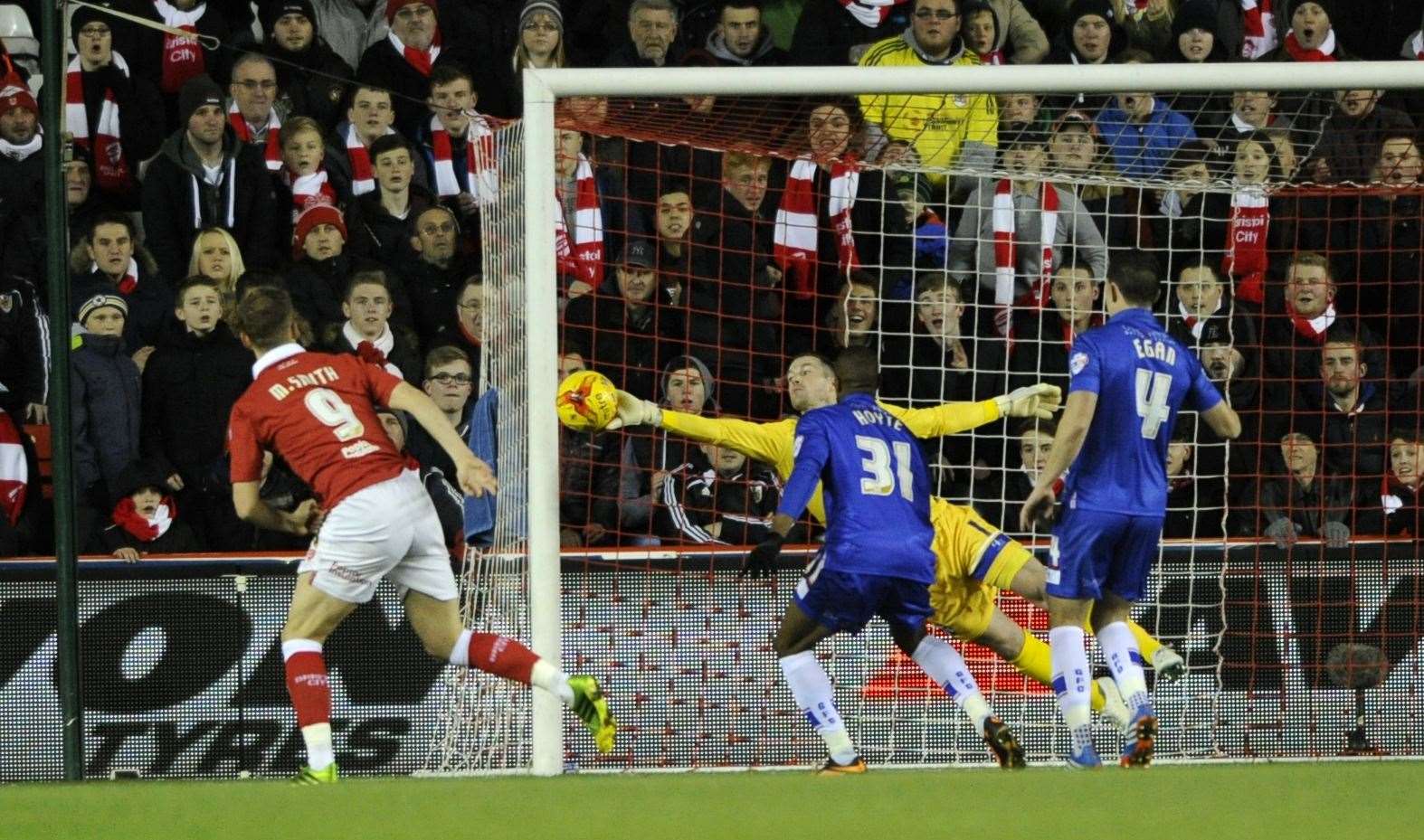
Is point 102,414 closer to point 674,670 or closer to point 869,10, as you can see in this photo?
point 674,670

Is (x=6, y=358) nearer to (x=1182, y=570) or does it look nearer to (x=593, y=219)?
(x=593, y=219)

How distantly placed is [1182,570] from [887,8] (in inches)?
158

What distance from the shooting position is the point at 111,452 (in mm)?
10297

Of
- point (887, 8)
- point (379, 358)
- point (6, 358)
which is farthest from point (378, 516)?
point (887, 8)

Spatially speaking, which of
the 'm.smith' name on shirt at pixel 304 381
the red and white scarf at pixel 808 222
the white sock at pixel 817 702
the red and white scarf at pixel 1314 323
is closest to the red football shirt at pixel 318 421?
the 'm.smith' name on shirt at pixel 304 381

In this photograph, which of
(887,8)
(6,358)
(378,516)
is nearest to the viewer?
(378,516)

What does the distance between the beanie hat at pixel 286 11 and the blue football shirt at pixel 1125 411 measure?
544cm

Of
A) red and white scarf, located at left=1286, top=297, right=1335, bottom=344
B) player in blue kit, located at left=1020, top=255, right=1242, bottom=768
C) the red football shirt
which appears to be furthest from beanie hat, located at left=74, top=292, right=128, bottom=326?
red and white scarf, located at left=1286, top=297, right=1335, bottom=344

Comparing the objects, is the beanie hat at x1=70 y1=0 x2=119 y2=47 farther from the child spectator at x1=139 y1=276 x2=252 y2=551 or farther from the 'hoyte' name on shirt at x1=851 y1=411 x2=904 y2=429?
the 'hoyte' name on shirt at x1=851 y1=411 x2=904 y2=429

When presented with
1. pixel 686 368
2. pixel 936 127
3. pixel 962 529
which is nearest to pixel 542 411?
pixel 686 368

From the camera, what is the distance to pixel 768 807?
6.33 metres

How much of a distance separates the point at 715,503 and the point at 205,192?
3098 mm

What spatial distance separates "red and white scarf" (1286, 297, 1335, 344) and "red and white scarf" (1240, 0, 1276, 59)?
256 centimetres

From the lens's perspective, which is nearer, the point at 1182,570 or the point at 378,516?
the point at 378,516
